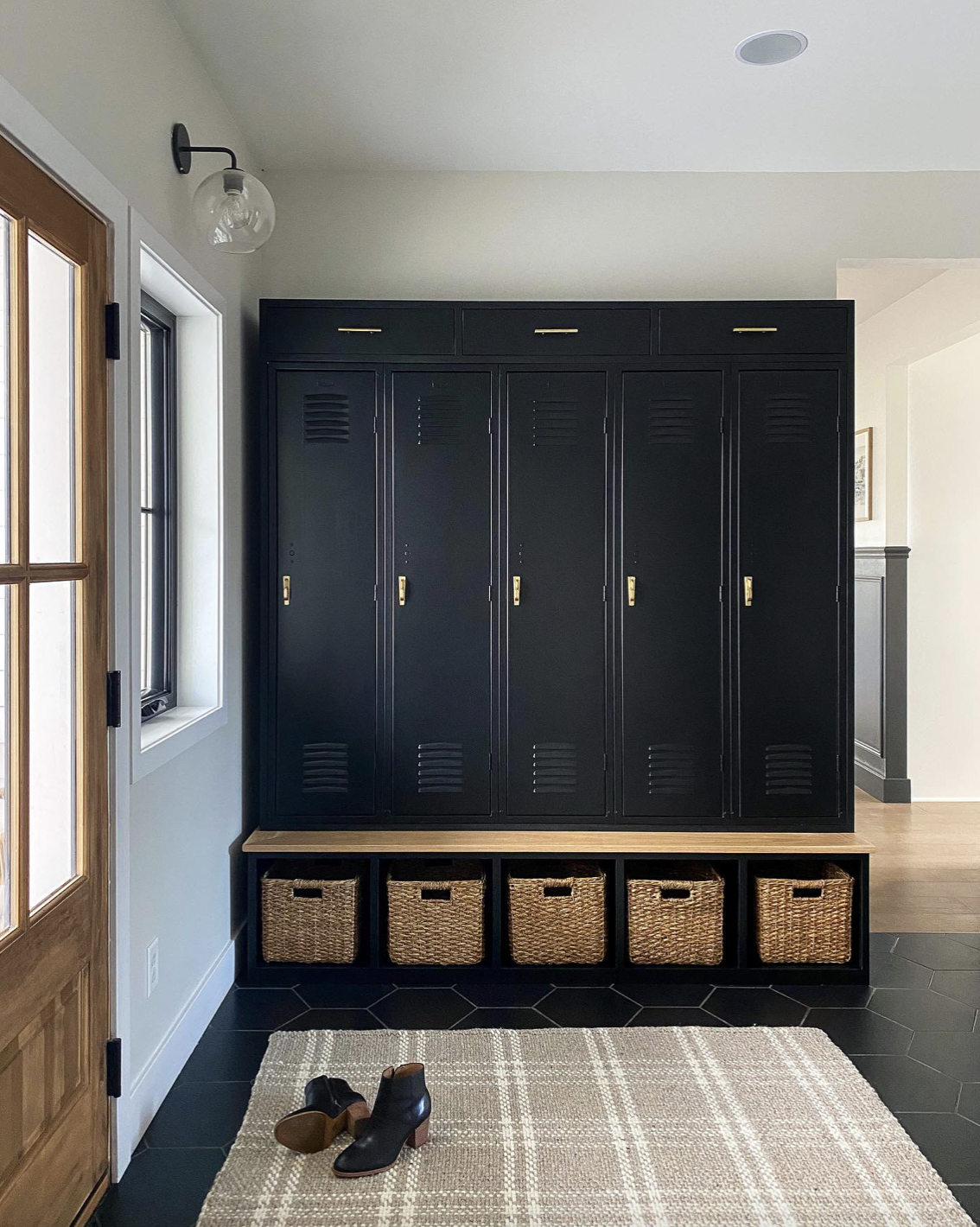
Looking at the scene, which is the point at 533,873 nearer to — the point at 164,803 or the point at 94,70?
the point at 164,803

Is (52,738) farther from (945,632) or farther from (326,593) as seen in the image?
(945,632)

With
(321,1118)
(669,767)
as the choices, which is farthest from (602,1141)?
(669,767)

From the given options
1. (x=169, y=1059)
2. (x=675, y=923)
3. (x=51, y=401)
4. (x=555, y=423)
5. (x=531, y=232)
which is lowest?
(x=169, y=1059)

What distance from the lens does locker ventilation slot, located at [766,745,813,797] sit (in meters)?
3.35

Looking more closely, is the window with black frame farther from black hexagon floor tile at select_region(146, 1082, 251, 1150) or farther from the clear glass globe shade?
black hexagon floor tile at select_region(146, 1082, 251, 1150)

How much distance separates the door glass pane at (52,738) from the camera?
5.93ft

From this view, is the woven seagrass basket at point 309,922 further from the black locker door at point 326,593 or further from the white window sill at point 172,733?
the white window sill at point 172,733

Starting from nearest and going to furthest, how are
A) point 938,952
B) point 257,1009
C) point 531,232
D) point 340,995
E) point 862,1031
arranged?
point 862,1031 < point 257,1009 < point 340,995 < point 938,952 < point 531,232

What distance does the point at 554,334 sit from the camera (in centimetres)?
331

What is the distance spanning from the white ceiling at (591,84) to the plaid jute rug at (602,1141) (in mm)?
2698

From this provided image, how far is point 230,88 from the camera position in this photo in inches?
118

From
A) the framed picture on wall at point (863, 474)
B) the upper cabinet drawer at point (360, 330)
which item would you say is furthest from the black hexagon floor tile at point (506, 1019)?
the framed picture on wall at point (863, 474)

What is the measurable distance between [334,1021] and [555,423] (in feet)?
6.70

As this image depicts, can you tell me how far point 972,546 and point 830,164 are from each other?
3148mm
